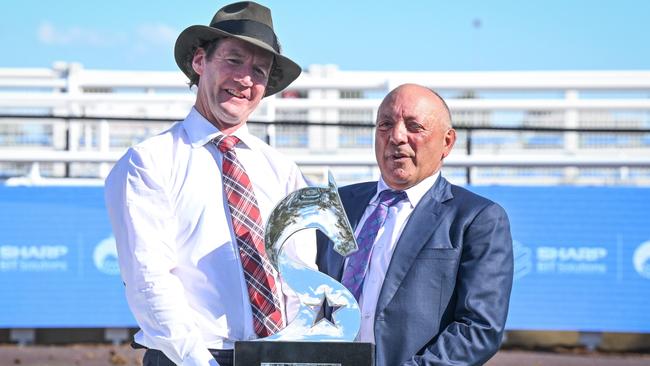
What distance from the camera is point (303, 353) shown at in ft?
10.9

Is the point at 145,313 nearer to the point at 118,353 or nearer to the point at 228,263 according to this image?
the point at 228,263

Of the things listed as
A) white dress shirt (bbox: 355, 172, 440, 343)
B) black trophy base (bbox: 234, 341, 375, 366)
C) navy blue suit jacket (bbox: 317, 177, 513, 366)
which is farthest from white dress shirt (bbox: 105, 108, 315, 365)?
navy blue suit jacket (bbox: 317, 177, 513, 366)

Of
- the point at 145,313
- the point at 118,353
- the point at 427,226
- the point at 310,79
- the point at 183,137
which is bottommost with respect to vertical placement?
the point at 118,353

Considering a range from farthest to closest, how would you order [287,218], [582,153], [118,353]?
[582,153] → [118,353] → [287,218]

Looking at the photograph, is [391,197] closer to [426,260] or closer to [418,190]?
[418,190]

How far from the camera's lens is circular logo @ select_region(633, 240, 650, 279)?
845 cm

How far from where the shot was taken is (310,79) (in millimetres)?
9227

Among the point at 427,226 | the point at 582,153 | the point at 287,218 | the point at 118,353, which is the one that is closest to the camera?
the point at 287,218

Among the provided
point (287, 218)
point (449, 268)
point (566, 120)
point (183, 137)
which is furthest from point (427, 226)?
point (566, 120)

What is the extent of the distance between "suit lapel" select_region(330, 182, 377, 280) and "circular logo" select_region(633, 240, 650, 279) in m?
4.95

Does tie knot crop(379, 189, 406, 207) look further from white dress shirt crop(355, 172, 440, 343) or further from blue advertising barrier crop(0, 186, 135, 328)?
blue advertising barrier crop(0, 186, 135, 328)

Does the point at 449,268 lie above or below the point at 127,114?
below

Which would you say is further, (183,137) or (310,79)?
(310,79)

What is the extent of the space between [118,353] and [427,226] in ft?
17.4
